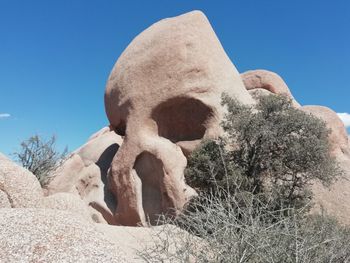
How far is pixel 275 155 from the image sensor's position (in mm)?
10875

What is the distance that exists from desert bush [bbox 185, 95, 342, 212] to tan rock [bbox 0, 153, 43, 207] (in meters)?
4.29

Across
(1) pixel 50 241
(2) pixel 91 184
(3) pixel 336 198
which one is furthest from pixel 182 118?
(1) pixel 50 241

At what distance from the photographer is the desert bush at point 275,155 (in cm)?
1052

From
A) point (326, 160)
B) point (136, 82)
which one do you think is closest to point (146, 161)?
point (136, 82)

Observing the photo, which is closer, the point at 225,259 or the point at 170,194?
the point at 225,259

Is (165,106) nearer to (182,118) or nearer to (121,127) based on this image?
(182,118)

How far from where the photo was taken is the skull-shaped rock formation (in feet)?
44.1

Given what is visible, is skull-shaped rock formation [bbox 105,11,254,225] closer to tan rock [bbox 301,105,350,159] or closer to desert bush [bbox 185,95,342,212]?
desert bush [bbox 185,95,342,212]

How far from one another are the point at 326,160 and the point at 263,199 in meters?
1.94

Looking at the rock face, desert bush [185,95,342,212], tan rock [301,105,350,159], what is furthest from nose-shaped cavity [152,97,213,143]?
tan rock [301,105,350,159]

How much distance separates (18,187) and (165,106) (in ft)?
22.2

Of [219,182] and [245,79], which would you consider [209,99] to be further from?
[245,79]

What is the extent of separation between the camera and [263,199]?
10375mm

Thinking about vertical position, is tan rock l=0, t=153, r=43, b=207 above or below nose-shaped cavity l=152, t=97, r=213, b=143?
below
